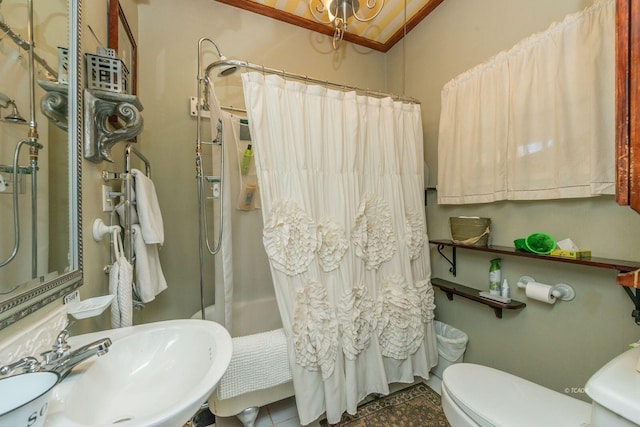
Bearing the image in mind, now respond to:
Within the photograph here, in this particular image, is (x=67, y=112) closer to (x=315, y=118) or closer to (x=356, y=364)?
(x=315, y=118)

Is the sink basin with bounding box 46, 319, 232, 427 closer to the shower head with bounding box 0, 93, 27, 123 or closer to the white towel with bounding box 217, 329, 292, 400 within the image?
the white towel with bounding box 217, 329, 292, 400

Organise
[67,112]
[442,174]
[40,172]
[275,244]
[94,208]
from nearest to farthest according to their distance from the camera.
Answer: [40,172] < [67,112] < [94,208] < [275,244] < [442,174]

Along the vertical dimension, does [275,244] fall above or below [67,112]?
below

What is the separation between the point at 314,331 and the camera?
1305mm

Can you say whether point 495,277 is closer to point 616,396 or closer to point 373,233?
point 373,233

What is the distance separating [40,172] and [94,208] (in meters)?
0.38

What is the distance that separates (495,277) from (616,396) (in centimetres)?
91

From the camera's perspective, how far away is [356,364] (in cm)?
147

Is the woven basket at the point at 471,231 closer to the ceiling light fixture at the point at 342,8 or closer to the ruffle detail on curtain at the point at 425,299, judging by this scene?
the ruffle detail on curtain at the point at 425,299

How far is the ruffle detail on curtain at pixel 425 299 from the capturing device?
1668 mm

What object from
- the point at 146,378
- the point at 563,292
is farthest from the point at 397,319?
the point at 146,378

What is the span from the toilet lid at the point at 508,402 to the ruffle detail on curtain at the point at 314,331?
58cm

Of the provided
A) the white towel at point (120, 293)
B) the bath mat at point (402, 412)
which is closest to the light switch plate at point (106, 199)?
the white towel at point (120, 293)

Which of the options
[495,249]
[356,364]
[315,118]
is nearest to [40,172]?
[315,118]
